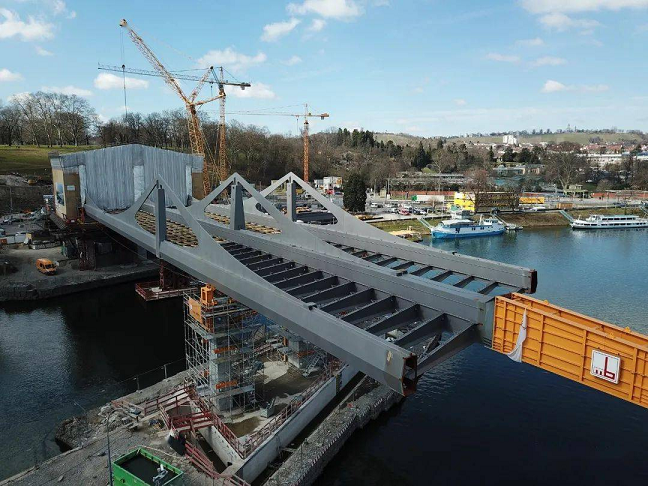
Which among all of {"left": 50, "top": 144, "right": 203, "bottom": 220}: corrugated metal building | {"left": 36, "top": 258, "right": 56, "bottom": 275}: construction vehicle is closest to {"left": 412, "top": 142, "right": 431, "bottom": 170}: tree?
{"left": 50, "top": 144, "right": 203, "bottom": 220}: corrugated metal building

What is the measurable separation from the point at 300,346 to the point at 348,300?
6291 mm

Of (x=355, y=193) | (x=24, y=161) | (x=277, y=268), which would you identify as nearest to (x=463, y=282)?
(x=277, y=268)

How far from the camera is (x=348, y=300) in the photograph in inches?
320

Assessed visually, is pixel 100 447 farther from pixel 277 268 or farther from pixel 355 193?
pixel 355 193

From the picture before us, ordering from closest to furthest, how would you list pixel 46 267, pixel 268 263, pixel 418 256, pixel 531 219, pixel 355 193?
pixel 418 256 < pixel 268 263 < pixel 46 267 < pixel 355 193 < pixel 531 219

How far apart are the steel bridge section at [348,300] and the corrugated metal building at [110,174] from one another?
56.0 ft

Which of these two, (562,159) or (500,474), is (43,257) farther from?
(562,159)

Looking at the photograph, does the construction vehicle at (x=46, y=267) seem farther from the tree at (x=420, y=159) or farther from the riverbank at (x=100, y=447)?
the tree at (x=420, y=159)

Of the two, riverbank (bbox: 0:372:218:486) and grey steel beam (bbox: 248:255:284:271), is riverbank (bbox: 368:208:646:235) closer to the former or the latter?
grey steel beam (bbox: 248:255:284:271)

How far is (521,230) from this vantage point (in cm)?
4953

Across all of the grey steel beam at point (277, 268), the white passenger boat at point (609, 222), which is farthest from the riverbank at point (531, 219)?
the grey steel beam at point (277, 268)

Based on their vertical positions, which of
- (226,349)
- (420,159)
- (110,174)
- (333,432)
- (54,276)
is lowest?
(333,432)

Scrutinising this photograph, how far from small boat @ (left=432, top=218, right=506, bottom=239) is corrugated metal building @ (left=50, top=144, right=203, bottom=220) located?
81.5ft

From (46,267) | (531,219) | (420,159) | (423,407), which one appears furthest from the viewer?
(420,159)
